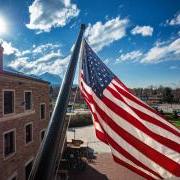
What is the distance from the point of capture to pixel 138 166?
589 cm

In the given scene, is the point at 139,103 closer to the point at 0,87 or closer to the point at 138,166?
the point at 138,166

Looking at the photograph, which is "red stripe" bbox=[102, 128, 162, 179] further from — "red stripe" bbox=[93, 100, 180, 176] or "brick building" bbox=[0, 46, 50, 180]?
"brick building" bbox=[0, 46, 50, 180]

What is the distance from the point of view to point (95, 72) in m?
7.32

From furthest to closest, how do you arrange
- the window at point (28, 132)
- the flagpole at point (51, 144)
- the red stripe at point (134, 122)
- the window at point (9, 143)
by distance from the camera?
the window at point (28, 132) → the window at point (9, 143) → the red stripe at point (134, 122) → the flagpole at point (51, 144)

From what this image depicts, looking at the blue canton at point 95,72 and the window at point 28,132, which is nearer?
the blue canton at point 95,72

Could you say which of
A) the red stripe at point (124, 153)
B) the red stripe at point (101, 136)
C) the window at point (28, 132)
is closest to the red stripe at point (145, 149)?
the red stripe at point (124, 153)

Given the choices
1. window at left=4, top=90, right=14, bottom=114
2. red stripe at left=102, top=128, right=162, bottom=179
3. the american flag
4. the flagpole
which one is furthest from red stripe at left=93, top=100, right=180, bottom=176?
window at left=4, top=90, right=14, bottom=114

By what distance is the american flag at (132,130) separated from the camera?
18.9 feet

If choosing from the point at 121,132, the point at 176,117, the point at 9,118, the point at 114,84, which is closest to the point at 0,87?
the point at 9,118

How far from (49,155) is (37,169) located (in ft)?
0.64

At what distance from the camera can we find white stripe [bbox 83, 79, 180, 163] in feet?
19.1

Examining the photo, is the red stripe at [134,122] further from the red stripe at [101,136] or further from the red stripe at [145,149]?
the red stripe at [101,136]

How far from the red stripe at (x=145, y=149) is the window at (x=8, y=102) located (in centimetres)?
1138

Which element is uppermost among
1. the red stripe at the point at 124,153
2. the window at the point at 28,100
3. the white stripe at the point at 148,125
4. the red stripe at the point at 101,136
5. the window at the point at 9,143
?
the window at the point at 28,100
